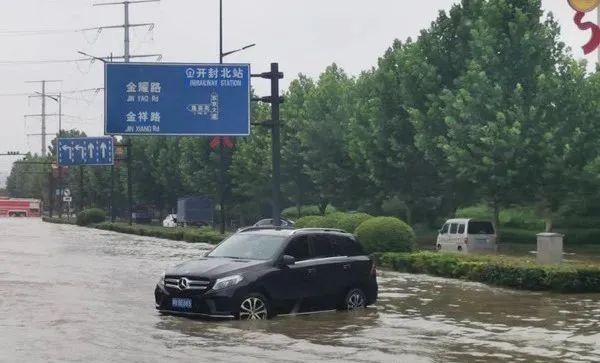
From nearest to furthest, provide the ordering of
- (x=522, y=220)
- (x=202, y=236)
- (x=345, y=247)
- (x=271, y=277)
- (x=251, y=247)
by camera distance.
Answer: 1. (x=271, y=277)
2. (x=251, y=247)
3. (x=345, y=247)
4. (x=202, y=236)
5. (x=522, y=220)

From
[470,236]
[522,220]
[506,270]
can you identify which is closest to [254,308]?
[506,270]

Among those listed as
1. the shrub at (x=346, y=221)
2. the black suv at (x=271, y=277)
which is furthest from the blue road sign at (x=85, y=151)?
the black suv at (x=271, y=277)

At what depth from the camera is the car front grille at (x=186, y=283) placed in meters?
15.4

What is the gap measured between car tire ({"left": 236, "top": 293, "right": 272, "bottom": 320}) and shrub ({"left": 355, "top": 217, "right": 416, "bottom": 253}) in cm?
1546

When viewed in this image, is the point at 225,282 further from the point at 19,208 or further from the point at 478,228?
the point at 19,208

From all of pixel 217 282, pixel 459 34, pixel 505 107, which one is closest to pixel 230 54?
pixel 459 34

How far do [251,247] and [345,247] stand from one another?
198cm

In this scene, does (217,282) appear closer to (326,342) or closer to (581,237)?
(326,342)

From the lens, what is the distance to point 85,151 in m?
70.6

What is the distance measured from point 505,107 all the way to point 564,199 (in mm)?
5198

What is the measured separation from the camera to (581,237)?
45.7m

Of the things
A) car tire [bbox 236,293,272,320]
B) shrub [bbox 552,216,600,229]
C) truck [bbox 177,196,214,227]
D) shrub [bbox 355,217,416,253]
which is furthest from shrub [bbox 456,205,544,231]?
car tire [bbox 236,293,272,320]

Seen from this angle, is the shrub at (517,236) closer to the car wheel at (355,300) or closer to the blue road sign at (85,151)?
the car wheel at (355,300)

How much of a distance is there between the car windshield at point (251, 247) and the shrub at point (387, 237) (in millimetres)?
13948
